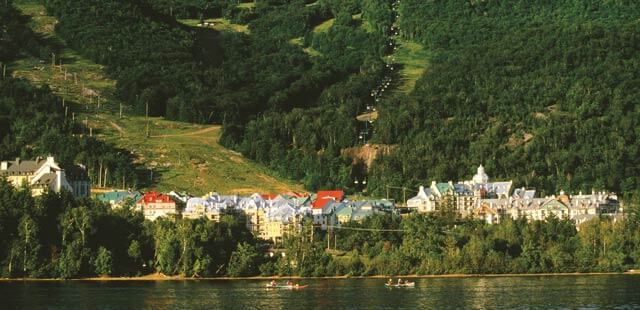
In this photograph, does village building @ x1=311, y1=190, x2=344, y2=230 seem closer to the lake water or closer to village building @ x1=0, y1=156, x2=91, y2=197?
the lake water

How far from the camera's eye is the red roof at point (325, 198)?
184 m

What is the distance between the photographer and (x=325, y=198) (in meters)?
190

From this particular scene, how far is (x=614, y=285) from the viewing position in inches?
5202

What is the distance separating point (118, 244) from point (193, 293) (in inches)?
953

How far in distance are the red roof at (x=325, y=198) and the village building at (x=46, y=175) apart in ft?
106

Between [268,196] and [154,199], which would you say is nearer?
[154,199]

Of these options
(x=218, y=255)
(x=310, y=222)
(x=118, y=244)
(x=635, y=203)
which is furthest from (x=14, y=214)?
(x=635, y=203)

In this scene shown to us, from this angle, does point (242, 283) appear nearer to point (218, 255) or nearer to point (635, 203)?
point (218, 255)

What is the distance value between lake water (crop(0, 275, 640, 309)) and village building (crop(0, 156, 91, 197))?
42257 millimetres

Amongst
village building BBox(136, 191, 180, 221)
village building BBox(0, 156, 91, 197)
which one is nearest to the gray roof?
village building BBox(0, 156, 91, 197)

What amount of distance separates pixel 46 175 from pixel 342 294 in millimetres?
70217

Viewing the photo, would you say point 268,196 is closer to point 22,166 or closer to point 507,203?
point 507,203

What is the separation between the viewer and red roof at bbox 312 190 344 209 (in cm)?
18362

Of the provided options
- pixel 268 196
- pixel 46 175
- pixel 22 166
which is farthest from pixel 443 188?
pixel 22 166
